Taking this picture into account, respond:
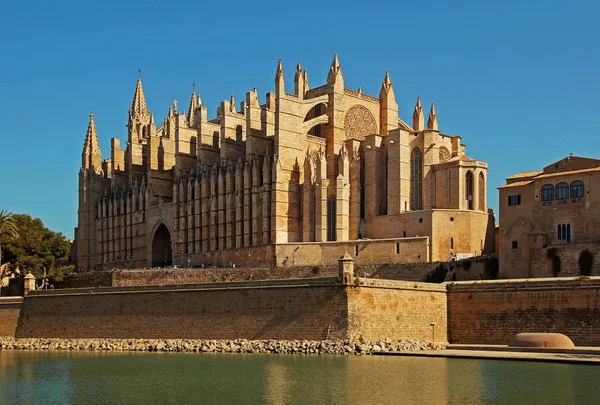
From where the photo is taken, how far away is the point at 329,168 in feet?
175

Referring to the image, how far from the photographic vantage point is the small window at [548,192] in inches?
1560

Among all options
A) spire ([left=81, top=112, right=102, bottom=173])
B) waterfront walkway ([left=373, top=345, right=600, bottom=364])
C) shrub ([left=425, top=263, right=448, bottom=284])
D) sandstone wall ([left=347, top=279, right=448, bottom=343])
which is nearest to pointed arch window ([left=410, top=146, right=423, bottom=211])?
shrub ([left=425, top=263, right=448, bottom=284])

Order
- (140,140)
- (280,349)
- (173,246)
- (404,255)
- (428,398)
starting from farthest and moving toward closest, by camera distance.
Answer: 1. (140,140)
2. (173,246)
3. (404,255)
4. (280,349)
5. (428,398)

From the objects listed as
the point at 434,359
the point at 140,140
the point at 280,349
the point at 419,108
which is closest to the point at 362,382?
the point at 434,359

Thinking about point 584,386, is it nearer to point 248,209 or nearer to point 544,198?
point 544,198

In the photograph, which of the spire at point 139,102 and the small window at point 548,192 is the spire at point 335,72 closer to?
the small window at point 548,192

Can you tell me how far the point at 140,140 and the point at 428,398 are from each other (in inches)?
1916

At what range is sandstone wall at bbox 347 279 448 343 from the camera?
35.7 metres

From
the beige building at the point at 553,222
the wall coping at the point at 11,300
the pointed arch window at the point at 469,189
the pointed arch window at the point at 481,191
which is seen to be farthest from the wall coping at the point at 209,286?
the pointed arch window at the point at 481,191

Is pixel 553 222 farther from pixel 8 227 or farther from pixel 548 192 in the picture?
pixel 8 227

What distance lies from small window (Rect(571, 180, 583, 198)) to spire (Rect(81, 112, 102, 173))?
40.5m

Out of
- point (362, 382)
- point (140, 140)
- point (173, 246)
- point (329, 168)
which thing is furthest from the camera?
point (140, 140)

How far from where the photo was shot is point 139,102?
79562 millimetres

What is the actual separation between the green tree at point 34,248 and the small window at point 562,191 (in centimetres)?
3073
